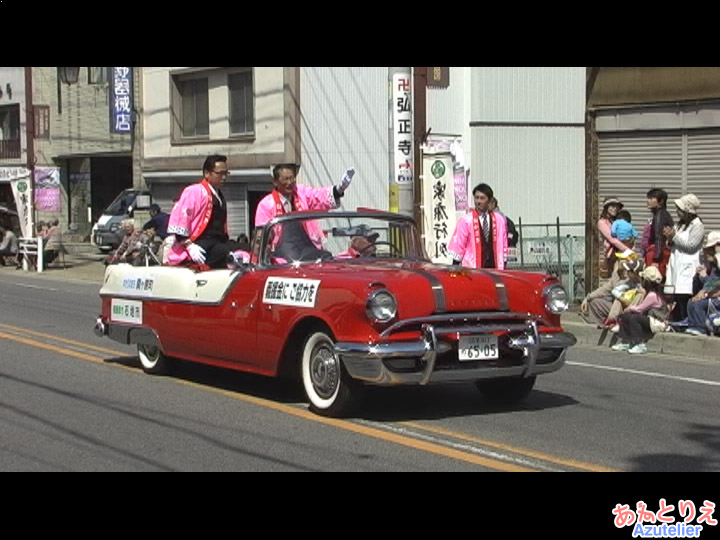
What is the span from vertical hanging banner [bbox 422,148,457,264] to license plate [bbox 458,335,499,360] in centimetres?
1141

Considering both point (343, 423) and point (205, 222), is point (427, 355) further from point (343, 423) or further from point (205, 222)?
point (205, 222)

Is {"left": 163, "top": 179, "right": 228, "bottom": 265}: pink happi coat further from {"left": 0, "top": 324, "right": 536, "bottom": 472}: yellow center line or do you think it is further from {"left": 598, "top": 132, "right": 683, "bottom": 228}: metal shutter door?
{"left": 598, "top": 132, "right": 683, "bottom": 228}: metal shutter door

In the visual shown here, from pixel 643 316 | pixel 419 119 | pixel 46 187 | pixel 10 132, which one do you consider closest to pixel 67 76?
Result: pixel 10 132

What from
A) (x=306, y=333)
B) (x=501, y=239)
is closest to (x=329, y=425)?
(x=306, y=333)

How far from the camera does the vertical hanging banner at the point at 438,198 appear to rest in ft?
63.3

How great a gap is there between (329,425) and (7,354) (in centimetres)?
552

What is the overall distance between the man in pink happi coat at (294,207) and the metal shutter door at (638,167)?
7758mm

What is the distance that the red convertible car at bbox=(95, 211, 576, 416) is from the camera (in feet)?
24.8

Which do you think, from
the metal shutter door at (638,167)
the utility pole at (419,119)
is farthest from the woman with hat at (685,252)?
the utility pole at (419,119)

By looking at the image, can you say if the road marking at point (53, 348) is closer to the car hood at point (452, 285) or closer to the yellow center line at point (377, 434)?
the yellow center line at point (377, 434)

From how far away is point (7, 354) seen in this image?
12.0m

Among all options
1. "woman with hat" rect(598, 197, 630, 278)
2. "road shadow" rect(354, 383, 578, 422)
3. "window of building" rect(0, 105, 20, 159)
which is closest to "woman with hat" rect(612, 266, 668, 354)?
"woman with hat" rect(598, 197, 630, 278)

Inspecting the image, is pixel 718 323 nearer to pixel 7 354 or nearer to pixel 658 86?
pixel 658 86

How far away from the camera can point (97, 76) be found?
123ft
